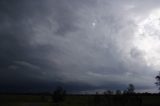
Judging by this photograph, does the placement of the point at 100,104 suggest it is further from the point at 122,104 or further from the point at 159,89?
the point at 159,89

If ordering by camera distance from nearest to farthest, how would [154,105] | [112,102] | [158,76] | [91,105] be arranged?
[112,102], [91,105], [154,105], [158,76]

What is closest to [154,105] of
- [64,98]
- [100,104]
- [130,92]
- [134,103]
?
[130,92]

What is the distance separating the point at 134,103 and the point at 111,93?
9384mm

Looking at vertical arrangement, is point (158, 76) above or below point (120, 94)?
above

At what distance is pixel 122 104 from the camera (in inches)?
2697

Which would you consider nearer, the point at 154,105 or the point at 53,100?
the point at 154,105

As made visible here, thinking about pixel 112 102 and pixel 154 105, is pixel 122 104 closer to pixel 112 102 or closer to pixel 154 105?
pixel 112 102

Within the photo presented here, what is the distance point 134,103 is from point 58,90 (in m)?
40.1

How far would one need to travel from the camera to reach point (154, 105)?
80625 millimetres

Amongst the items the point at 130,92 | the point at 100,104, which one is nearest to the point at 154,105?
the point at 130,92

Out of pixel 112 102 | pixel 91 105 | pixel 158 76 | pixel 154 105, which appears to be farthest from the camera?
pixel 158 76

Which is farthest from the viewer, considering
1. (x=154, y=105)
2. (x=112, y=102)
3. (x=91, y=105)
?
(x=154, y=105)

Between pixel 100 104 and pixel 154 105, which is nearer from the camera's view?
pixel 100 104

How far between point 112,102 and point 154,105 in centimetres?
1860
